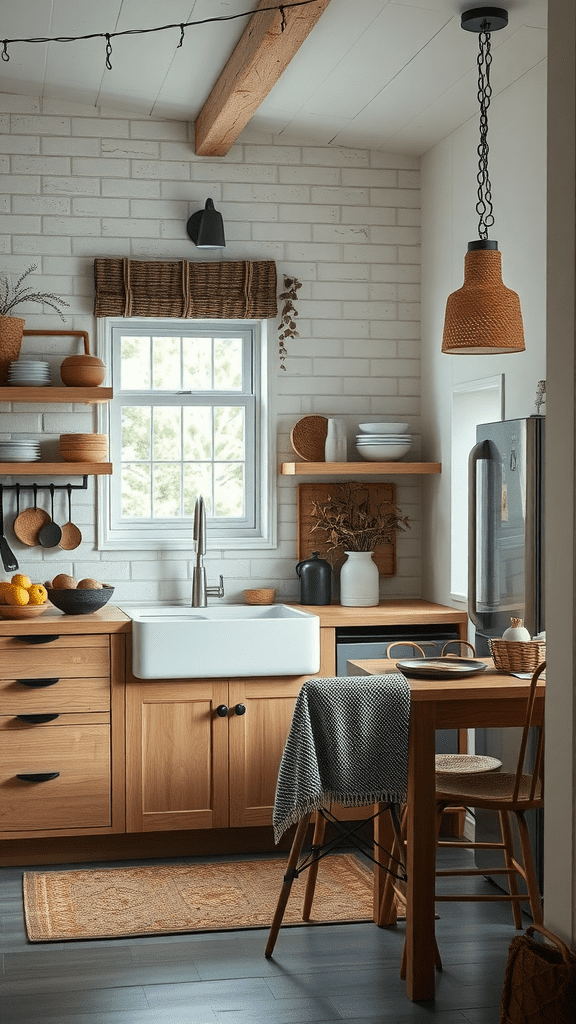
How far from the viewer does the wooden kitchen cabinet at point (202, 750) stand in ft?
14.5

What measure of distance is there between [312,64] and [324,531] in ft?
6.64

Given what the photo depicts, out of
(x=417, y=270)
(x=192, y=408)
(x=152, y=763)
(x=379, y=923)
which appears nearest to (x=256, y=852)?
(x=152, y=763)

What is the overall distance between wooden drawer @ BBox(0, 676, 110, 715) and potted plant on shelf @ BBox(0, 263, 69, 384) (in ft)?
4.39

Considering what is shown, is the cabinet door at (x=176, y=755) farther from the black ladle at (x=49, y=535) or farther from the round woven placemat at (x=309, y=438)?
the round woven placemat at (x=309, y=438)

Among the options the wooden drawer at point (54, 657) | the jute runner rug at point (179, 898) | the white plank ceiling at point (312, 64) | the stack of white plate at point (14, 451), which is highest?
the white plank ceiling at point (312, 64)

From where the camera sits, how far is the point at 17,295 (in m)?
4.97

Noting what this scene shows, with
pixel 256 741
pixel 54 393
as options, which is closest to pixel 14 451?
pixel 54 393

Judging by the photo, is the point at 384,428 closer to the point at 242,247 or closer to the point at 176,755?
the point at 242,247

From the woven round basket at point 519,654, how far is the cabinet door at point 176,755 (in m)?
1.37

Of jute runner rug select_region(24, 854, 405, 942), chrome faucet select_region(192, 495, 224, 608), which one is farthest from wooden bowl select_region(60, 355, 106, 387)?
jute runner rug select_region(24, 854, 405, 942)

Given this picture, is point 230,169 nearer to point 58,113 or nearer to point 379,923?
point 58,113

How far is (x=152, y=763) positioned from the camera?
14.5 feet

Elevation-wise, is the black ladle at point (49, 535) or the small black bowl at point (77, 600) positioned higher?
the black ladle at point (49, 535)

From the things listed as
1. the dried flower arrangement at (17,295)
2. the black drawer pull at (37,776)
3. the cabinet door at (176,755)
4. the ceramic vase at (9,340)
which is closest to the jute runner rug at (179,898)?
the cabinet door at (176,755)
